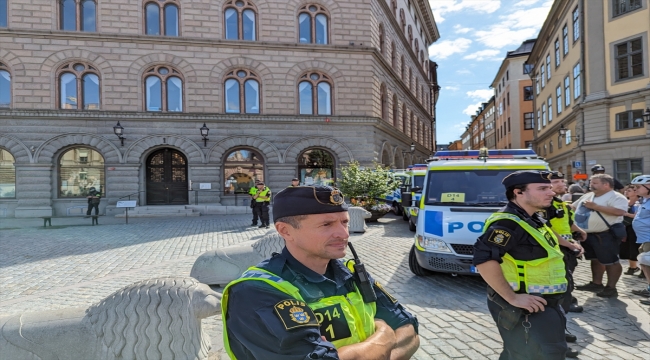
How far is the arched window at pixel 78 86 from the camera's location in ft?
64.2

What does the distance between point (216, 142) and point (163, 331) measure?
18717 millimetres

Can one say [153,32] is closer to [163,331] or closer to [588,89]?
[163,331]

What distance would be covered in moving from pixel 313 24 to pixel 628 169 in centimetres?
2250

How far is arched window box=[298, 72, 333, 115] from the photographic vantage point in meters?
22.0

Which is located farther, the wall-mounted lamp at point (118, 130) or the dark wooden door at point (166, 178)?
the dark wooden door at point (166, 178)

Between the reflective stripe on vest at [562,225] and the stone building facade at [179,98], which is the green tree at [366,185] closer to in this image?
the stone building facade at [179,98]

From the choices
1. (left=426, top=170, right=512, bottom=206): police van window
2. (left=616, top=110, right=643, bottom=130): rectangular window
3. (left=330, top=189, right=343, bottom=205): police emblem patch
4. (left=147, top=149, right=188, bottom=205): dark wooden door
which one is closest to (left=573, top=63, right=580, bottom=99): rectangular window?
(left=616, top=110, right=643, bottom=130): rectangular window

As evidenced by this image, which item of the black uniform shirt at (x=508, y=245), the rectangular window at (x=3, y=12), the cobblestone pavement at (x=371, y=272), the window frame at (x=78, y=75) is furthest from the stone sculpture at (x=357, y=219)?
the rectangular window at (x=3, y=12)

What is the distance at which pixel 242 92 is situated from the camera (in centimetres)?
2125

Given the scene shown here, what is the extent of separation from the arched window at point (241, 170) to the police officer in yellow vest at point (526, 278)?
19287 millimetres

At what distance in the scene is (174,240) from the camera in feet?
37.7

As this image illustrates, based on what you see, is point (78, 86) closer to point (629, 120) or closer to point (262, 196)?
point (262, 196)

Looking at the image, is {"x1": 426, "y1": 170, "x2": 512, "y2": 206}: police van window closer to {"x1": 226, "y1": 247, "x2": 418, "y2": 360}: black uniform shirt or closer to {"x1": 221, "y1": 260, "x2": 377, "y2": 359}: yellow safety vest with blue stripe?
{"x1": 221, "y1": 260, "x2": 377, "y2": 359}: yellow safety vest with blue stripe

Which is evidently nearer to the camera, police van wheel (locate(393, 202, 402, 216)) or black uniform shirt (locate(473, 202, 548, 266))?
black uniform shirt (locate(473, 202, 548, 266))
